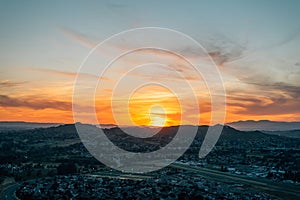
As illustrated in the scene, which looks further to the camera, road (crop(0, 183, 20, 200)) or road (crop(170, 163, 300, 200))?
road (crop(170, 163, 300, 200))

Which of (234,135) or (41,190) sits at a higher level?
(234,135)

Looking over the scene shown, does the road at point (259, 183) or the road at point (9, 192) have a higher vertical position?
the road at point (259, 183)

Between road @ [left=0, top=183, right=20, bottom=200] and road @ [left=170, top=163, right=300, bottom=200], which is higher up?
road @ [left=170, top=163, right=300, bottom=200]

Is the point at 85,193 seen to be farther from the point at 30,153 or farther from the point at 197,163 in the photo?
the point at 30,153

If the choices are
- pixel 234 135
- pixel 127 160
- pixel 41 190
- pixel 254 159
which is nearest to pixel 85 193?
pixel 41 190

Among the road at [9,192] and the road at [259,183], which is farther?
the road at [259,183]
